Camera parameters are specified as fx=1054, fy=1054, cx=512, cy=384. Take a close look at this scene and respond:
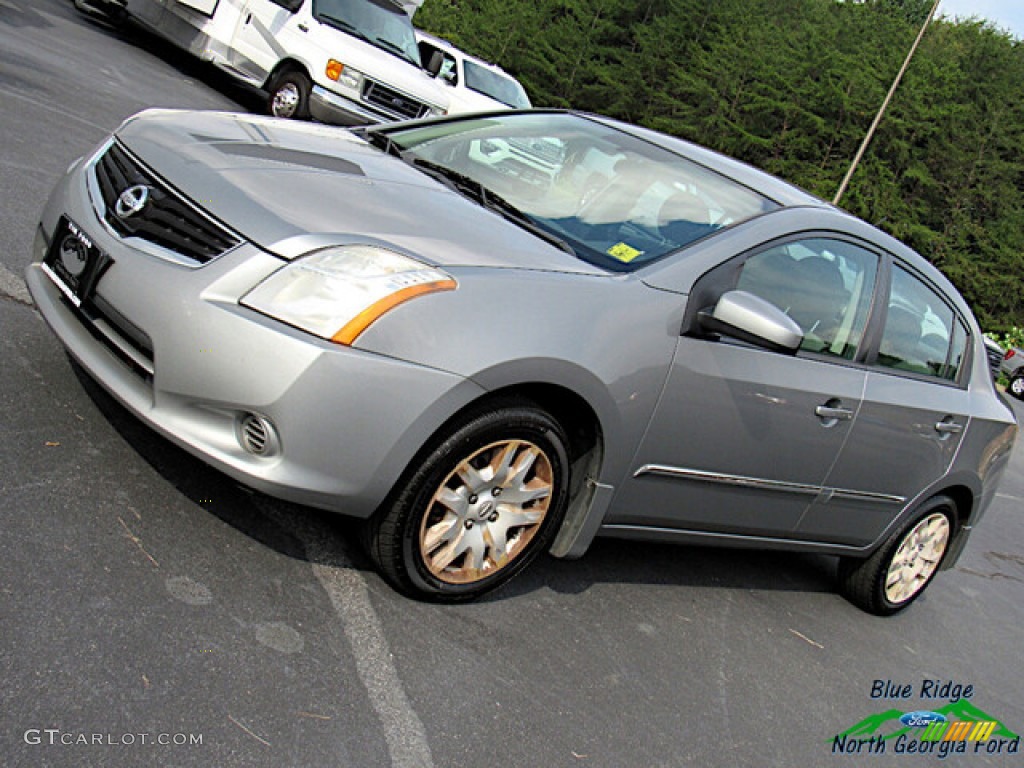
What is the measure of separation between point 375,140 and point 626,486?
1.89 metres

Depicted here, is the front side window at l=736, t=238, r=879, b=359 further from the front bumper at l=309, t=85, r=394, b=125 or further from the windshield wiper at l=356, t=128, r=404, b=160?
the front bumper at l=309, t=85, r=394, b=125

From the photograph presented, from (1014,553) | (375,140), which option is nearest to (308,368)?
(375,140)

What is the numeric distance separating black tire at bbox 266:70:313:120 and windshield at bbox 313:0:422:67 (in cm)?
84

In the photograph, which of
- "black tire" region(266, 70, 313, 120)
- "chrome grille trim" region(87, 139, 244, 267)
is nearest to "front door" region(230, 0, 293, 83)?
"black tire" region(266, 70, 313, 120)

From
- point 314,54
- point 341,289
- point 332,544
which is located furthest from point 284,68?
point 341,289

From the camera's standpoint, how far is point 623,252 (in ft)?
12.4

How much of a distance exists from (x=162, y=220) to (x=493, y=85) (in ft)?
43.7

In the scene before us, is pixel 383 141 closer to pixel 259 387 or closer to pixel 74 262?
pixel 74 262

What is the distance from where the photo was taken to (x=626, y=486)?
3754mm

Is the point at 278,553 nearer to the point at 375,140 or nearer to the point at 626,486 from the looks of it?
the point at 626,486

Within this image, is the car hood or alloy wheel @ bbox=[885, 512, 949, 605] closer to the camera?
the car hood

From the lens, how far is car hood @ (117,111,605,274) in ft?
Answer: 10.5

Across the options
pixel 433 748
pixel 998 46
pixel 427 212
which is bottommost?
pixel 433 748

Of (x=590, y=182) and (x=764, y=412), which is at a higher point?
(x=590, y=182)
